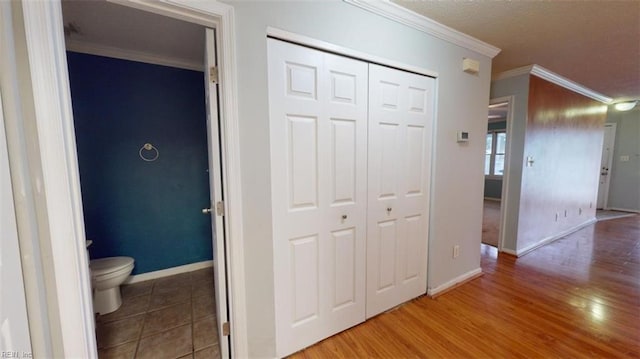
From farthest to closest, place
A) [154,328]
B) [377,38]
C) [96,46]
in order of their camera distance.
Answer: [96,46], [154,328], [377,38]

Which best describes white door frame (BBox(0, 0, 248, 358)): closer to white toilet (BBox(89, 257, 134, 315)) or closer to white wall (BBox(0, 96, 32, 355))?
white wall (BBox(0, 96, 32, 355))

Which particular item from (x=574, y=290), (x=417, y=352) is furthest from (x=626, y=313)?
(x=417, y=352)

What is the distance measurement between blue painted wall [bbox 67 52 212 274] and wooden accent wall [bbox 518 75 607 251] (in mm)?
3939

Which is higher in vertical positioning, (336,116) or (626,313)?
(336,116)

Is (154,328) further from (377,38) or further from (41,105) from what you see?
(377,38)

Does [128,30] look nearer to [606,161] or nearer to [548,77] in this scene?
[548,77]

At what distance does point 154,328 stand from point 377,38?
2661 mm

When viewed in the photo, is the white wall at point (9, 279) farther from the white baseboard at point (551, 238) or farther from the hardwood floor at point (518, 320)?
the white baseboard at point (551, 238)

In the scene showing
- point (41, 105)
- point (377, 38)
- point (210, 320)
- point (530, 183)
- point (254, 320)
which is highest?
point (377, 38)

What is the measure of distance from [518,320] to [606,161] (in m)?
A: 6.34

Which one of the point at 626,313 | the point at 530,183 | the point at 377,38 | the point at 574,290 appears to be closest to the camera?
the point at 377,38

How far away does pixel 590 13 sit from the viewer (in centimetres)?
179

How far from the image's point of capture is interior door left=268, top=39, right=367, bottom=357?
1453 millimetres

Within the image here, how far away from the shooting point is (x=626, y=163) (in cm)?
538
